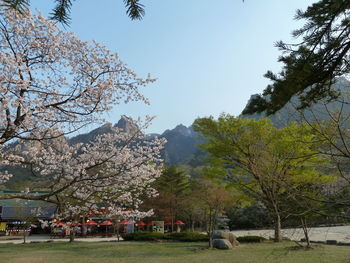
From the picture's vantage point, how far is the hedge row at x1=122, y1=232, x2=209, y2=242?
19844mm

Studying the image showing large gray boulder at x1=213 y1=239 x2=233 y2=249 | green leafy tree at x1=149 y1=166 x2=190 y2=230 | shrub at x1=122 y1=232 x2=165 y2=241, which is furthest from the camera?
green leafy tree at x1=149 y1=166 x2=190 y2=230

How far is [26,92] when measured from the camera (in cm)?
525

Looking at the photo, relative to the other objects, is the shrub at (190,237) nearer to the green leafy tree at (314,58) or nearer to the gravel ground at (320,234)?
the gravel ground at (320,234)

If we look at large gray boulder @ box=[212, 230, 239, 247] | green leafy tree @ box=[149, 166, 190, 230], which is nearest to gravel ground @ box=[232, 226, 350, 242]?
large gray boulder @ box=[212, 230, 239, 247]

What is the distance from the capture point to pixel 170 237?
838 inches

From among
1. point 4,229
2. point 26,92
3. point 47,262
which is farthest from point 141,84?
point 4,229

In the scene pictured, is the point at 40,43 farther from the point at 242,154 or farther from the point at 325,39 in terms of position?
the point at 242,154

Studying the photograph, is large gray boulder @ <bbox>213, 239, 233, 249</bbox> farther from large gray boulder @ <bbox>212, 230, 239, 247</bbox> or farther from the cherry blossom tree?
the cherry blossom tree

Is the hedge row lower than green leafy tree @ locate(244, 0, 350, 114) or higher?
lower

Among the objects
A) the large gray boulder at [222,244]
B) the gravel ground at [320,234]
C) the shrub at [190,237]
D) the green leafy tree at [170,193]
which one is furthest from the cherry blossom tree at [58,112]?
the green leafy tree at [170,193]

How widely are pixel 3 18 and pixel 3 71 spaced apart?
129cm

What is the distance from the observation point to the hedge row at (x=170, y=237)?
65.1 feet

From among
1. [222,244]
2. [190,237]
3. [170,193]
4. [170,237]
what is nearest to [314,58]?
[222,244]

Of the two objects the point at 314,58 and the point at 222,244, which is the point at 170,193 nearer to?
the point at 222,244
